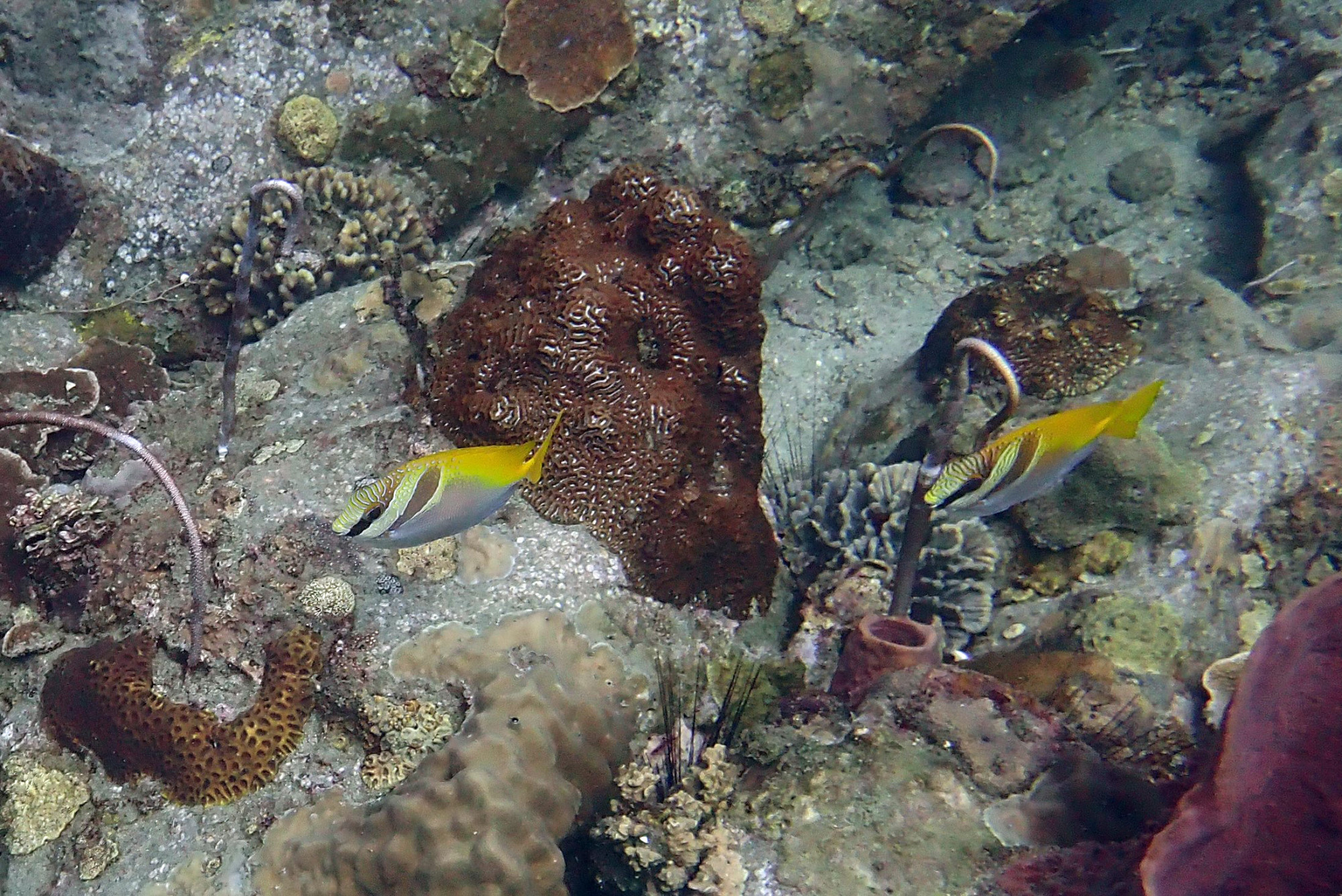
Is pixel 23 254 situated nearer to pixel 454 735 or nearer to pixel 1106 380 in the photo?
pixel 454 735

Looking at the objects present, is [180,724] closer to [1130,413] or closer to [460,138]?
[1130,413]

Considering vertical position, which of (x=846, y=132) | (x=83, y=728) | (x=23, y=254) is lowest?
(x=83, y=728)

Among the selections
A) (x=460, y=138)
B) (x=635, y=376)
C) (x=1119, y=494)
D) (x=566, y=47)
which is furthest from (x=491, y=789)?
(x=566, y=47)

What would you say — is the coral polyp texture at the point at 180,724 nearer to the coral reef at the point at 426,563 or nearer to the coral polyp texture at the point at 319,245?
the coral reef at the point at 426,563

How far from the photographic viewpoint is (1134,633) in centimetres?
440

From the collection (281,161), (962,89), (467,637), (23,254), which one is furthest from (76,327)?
(962,89)

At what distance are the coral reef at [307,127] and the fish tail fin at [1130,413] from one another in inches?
233

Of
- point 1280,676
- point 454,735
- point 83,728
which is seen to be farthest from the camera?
point 83,728

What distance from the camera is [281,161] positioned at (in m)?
6.00

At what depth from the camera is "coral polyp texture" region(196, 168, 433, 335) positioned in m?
5.79

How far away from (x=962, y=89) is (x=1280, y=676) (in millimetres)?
8536

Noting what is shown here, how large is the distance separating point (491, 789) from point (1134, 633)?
372cm

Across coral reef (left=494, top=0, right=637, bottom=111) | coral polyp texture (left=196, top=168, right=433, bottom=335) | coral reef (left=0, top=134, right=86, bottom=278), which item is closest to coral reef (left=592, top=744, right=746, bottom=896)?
coral polyp texture (left=196, top=168, right=433, bottom=335)

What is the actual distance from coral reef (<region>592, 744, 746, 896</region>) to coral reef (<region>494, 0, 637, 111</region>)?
5.30m
